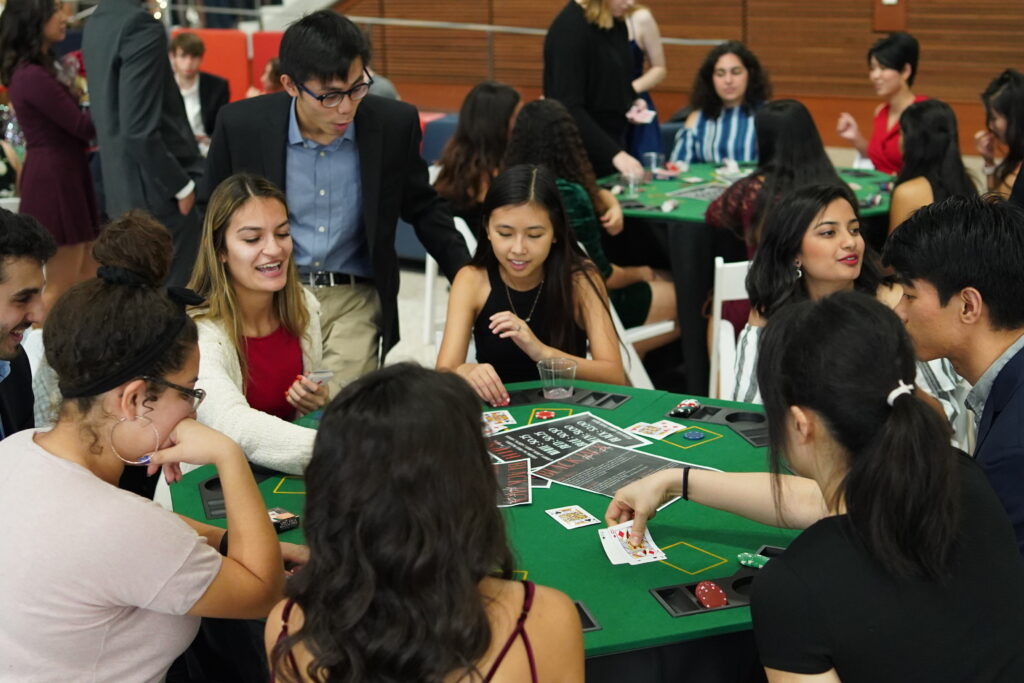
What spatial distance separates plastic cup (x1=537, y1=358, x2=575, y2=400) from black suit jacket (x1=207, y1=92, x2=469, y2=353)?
0.82 meters

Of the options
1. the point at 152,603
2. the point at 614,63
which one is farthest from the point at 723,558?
the point at 614,63

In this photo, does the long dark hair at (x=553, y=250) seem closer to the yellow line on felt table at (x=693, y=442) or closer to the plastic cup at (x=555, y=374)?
the plastic cup at (x=555, y=374)

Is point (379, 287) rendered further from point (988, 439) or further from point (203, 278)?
point (988, 439)

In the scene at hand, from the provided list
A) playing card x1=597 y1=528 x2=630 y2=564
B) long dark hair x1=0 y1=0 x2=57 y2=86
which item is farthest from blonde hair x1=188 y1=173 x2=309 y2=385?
long dark hair x1=0 y1=0 x2=57 y2=86

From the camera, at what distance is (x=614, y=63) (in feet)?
19.1

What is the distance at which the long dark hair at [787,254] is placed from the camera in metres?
3.26

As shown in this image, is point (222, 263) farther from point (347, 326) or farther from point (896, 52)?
point (896, 52)

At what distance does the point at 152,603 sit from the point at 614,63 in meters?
4.63

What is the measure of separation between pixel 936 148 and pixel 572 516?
9.87ft

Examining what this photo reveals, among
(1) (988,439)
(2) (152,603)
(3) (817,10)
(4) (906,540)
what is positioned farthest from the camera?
(3) (817,10)

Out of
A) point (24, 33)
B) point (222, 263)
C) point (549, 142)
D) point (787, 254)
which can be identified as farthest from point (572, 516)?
point (24, 33)

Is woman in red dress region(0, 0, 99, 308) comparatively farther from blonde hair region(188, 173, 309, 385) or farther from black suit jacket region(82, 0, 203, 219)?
blonde hair region(188, 173, 309, 385)

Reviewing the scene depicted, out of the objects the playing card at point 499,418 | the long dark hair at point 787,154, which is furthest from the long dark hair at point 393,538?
the long dark hair at point 787,154

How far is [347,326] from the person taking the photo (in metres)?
3.67
